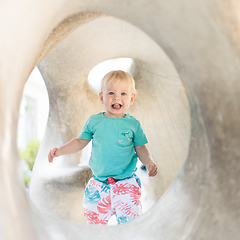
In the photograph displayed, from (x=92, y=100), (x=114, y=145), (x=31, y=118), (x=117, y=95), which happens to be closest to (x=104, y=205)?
(x=114, y=145)

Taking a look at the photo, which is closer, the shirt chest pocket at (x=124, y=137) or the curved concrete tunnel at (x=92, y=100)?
the shirt chest pocket at (x=124, y=137)

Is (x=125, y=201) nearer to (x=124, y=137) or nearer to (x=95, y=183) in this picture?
(x=95, y=183)

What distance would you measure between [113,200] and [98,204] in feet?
0.23

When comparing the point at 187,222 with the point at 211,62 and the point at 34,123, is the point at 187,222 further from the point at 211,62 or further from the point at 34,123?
the point at 34,123

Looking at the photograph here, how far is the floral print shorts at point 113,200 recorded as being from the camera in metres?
1.07

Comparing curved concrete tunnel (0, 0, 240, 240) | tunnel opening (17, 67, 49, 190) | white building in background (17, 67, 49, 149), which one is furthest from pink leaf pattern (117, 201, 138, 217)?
white building in background (17, 67, 49, 149)

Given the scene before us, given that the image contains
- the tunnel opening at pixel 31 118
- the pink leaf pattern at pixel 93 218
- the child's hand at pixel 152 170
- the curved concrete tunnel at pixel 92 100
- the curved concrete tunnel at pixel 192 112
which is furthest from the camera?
the tunnel opening at pixel 31 118

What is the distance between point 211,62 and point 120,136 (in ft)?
1.96

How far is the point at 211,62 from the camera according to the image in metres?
0.61

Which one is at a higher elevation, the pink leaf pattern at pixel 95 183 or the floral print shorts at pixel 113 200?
the pink leaf pattern at pixel 95 183

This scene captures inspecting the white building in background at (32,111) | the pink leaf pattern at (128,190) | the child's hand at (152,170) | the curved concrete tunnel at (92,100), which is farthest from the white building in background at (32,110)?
the child's hand at (152,170)

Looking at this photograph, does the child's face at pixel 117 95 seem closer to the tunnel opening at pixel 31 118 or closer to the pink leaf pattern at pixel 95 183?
the pink leaf pattern at pixel 95 183

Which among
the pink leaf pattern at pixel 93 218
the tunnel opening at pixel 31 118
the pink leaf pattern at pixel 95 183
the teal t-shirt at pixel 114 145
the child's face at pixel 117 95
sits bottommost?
the pink leaf pattern at pixel 93 218

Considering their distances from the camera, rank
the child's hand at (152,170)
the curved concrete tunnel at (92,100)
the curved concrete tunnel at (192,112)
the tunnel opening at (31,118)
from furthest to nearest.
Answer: the tunnel opening at (31,118)
the curved concrete tunnel at (92,100)
the child's hand at (152,170)
the curved concrete tunnel at (192,112)
